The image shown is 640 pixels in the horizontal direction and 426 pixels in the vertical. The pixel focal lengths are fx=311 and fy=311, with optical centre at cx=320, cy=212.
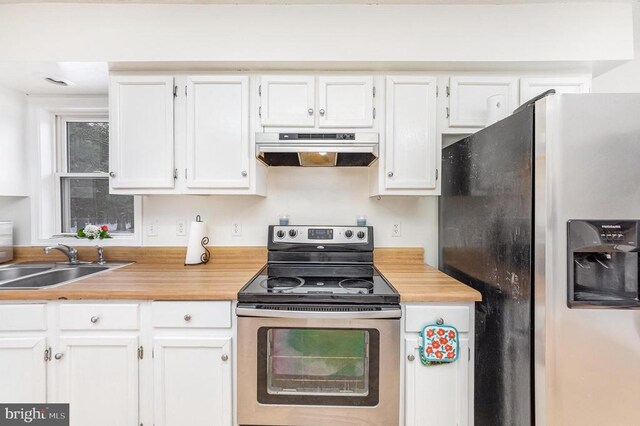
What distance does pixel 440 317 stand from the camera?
1466 mm

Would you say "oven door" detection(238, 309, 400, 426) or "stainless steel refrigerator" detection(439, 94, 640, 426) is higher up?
"stainless steel refrigerator" detection(439, 94, 640, 426)

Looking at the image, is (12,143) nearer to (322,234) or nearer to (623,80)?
A: (322,234)

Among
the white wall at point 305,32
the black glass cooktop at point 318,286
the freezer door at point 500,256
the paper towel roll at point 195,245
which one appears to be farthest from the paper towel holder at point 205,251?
the freezer door at point 500,256

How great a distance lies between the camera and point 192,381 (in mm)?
1479

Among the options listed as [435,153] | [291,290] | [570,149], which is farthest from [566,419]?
[435,153]

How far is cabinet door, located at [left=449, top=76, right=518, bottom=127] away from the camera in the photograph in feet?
6.11

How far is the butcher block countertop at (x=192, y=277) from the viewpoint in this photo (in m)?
1.46

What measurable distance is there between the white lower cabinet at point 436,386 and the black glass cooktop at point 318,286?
0.22 meters

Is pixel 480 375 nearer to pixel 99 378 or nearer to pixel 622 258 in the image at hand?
pixel 622 258

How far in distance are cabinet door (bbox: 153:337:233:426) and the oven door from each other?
0.31 feet

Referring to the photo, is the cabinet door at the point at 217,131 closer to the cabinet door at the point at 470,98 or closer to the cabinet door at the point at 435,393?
the cabinet door at the point at 470,98

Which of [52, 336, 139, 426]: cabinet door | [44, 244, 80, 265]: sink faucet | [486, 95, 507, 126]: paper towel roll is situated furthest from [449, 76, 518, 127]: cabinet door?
[44, 244, 80, 265]: sink faucet

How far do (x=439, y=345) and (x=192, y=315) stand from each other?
117 cm

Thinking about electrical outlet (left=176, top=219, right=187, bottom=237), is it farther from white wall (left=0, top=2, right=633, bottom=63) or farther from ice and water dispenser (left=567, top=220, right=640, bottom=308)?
ice and water dispenser (left=567, top=220, right=640, bottom=308)
